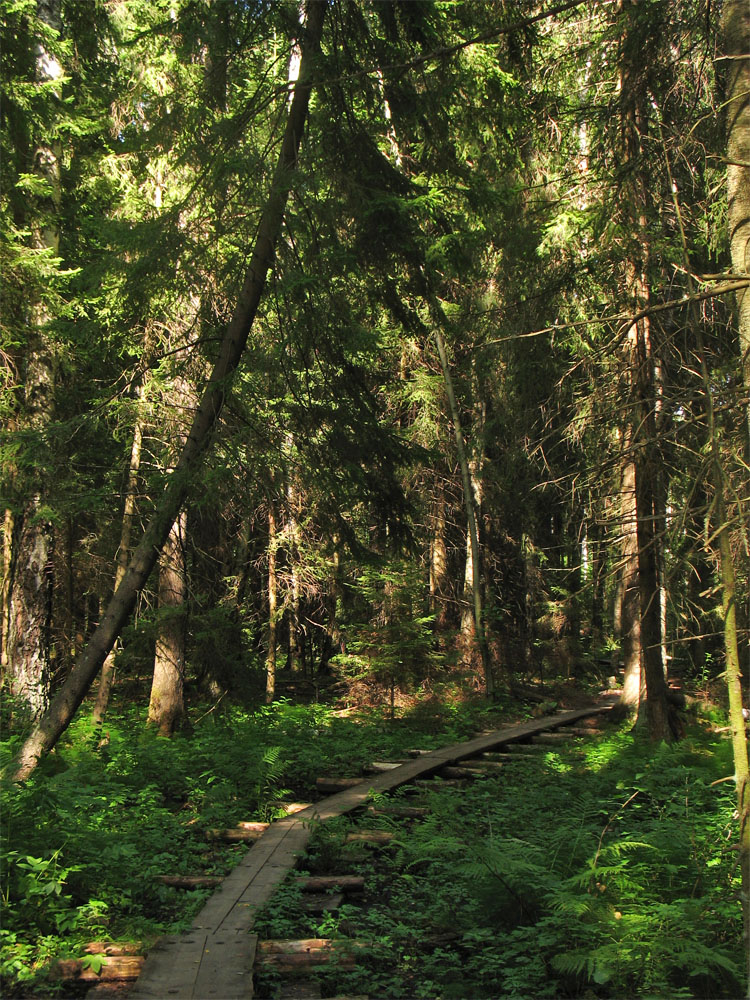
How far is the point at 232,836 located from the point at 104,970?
10.1ft

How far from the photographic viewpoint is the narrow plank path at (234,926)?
169 inches

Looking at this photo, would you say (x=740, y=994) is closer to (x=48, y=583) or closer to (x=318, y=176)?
(x=318, y=176)

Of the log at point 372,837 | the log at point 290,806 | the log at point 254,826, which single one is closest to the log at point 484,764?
the log at point 290,806

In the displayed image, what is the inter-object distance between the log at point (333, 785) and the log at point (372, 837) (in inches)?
79.7

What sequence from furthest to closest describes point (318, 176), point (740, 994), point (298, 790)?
point (298, 790)
point (318, 176)
point (740, 994)

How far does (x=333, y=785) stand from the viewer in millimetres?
9781

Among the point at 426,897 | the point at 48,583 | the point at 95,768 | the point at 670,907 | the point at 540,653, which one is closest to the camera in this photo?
the point at 670,907

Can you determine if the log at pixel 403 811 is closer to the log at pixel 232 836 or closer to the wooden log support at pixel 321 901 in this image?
the log at pixel 232 836

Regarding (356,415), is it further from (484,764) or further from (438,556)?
(438,556)

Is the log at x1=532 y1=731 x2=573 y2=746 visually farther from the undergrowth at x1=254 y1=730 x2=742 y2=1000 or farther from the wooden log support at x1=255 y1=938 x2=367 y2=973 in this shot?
the wooden log support at x1=255 y1=938 x2=367 y2=973

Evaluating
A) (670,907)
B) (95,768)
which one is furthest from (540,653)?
(670,907)

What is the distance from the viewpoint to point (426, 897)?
6418 mm

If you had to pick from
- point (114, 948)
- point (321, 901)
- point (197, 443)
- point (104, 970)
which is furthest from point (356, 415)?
point (104, 970)

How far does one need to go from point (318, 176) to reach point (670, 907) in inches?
291
